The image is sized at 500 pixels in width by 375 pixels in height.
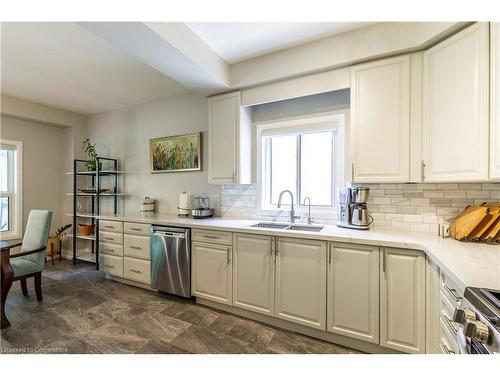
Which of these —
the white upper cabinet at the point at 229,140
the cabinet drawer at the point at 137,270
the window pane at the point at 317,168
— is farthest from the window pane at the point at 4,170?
the window pane at the point at 317,168

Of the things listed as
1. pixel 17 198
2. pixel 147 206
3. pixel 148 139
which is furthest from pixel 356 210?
pixel 17 198

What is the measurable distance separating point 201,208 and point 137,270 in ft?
3.60

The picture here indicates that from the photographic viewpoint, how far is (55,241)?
3998mm

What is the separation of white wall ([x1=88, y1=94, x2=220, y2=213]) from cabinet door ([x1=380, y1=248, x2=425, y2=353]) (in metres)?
2.13

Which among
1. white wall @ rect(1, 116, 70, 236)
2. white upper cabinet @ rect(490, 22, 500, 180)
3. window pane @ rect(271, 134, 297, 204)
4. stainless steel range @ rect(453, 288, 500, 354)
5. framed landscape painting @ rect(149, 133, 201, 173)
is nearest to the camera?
stainless steel range @ rect(453, 288, 500, 354)

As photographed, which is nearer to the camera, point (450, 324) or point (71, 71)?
point (450, 324)

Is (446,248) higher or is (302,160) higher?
(302,160)

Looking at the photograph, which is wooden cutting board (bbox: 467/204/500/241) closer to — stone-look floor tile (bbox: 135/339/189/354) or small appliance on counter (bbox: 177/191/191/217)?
stone-look floor tile (bbox: 135/339/189/354)

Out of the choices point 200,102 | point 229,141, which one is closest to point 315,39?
point 229,141

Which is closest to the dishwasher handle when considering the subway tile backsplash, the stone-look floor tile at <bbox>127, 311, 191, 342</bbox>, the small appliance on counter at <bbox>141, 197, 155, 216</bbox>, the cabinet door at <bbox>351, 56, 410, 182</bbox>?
the stone-look floor tile at <bbox>127, 311, 191, 342</bbox>

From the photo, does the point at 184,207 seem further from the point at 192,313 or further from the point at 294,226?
the point at 294,226

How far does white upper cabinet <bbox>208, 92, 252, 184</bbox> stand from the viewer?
2627 mm

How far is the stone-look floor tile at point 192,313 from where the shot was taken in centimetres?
217
